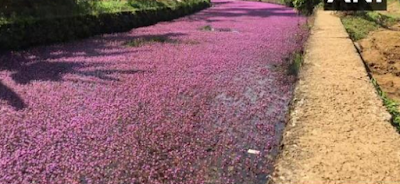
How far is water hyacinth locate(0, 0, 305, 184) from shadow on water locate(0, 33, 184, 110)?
0.03 metres

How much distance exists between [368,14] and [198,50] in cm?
1363

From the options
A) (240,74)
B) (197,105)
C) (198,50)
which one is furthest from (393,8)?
(197,105)

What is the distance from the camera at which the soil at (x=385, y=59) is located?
31.4 ft

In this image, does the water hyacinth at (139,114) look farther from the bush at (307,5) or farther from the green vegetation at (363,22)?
the bush at (307,5)

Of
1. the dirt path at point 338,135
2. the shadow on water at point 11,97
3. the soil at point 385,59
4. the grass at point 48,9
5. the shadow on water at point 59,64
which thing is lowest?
the soil at point 385,59

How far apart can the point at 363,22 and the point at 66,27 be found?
43.0 feet

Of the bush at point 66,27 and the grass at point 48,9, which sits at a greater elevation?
the grass at point 48,9

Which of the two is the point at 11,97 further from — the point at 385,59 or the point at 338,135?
the point at 385,59

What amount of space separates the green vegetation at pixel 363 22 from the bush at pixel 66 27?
8892 mm

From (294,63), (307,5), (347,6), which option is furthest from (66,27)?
(307,5)

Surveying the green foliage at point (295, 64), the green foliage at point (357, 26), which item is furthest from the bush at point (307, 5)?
the green foliage at point (295, 64)

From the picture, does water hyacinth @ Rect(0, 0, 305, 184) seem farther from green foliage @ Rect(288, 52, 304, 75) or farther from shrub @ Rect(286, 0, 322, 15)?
shrub @ Rect(286, 0, 322, 15)

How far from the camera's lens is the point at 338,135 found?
5.15 meters

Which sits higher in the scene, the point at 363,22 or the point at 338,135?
the point at 363,22
